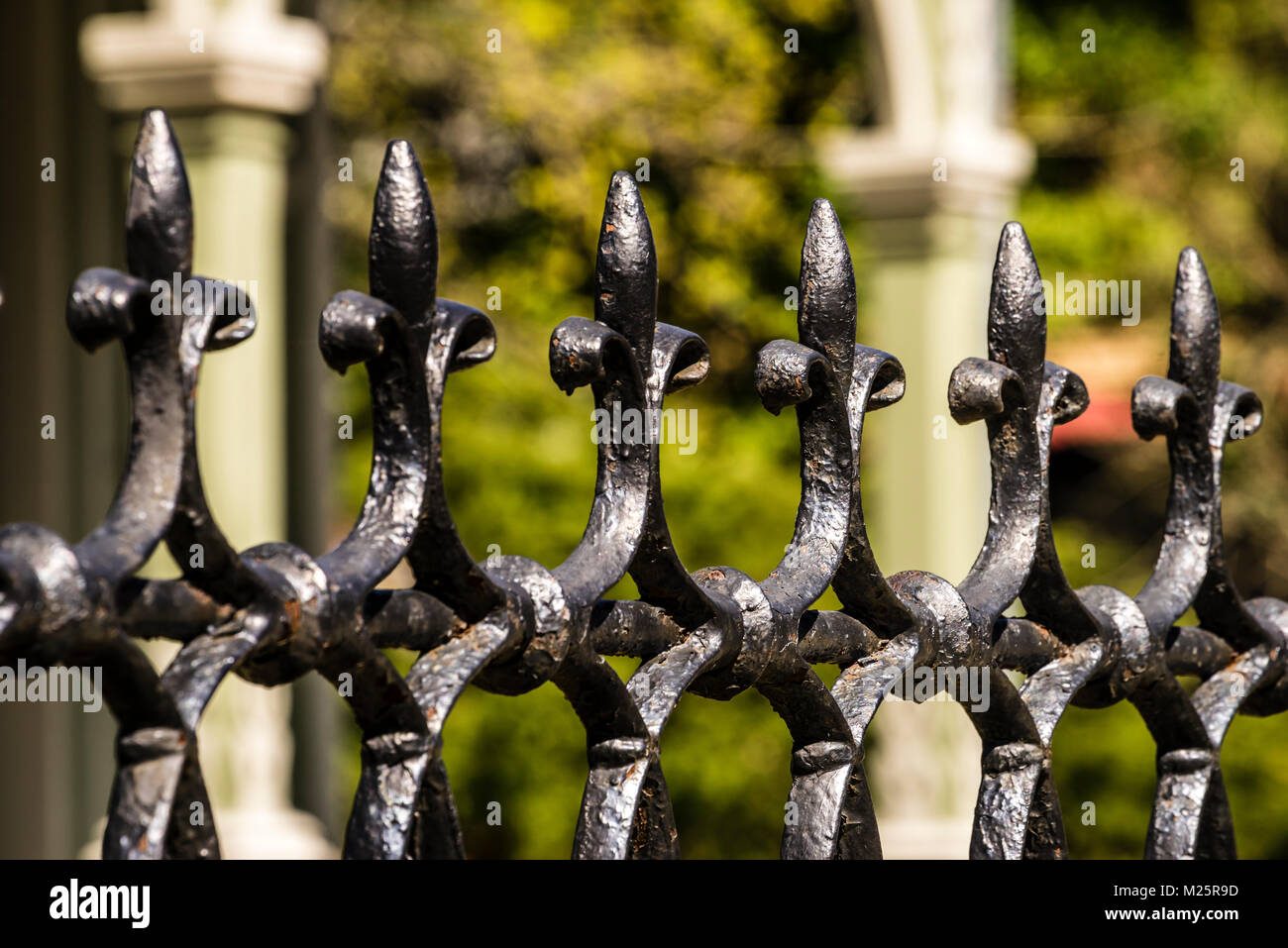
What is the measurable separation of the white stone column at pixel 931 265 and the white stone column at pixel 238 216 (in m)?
2.61

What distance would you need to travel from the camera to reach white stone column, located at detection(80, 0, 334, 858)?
4.45 metres

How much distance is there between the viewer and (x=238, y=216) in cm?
461

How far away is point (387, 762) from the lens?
2.88ft

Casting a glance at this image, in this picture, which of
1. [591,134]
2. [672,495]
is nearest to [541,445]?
[672,495]

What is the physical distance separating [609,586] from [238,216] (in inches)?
154

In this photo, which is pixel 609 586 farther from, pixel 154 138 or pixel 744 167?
pixel 744 167

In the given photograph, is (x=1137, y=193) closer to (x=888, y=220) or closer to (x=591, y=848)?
(x=888, y=220)

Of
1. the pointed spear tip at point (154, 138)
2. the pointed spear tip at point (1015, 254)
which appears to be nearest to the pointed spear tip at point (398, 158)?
the pointed spear tip at point (154, 138)

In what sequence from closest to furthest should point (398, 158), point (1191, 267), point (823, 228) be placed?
point (398, 158) → point (823, 228) → point (1191, 267)

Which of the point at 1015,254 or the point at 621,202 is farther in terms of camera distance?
the point at 1015,254

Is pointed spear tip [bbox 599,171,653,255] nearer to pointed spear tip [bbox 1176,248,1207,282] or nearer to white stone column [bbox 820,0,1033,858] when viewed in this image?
pointed spear tip [bbox 1176,248,1207,282]

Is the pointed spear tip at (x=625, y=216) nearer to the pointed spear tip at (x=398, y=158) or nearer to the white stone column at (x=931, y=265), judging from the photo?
the pointed spear tip at (x=398, y=158)

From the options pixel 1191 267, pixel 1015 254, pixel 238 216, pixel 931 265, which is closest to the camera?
pixel 1015 254

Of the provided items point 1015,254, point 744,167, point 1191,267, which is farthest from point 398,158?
point 744,167
